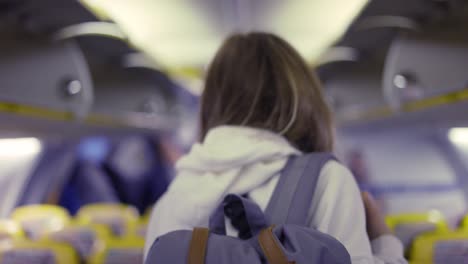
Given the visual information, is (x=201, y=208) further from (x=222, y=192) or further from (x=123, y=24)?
(x=123, y=24)

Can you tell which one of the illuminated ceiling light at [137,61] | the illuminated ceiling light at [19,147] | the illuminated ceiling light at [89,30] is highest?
the illuminated ceiling light at [89,30]

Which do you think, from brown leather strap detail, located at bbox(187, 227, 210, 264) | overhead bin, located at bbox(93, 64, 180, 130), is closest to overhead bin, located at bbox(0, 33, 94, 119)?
overhead bin, located at bbox(93, 64, 180, 130)

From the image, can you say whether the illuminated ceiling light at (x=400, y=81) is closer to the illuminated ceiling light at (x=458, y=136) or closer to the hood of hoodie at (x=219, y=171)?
the illuminated ceiling light at (x=458, y=136)

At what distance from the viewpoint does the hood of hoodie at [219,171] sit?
4.94 ft

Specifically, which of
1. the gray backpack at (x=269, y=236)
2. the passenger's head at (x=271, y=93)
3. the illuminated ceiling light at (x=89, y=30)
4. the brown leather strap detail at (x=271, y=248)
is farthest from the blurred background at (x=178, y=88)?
the brown leather strap detail at (x=271, y=248)

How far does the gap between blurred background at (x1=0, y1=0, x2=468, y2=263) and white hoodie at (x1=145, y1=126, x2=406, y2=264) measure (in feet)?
1.39

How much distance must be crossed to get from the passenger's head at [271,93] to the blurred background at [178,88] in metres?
0.39


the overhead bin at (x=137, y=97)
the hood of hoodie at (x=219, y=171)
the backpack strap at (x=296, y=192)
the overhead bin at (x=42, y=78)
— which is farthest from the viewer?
the overhead bin at (x=137, y=97)

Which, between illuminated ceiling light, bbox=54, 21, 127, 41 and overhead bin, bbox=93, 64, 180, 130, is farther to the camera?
overhead bin, bbox=93, 64, 180, 130

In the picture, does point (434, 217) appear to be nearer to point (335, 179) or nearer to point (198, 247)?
point (335, 179)

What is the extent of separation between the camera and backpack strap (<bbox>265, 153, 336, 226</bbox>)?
53.4 inches

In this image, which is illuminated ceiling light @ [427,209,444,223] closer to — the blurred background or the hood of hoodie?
the blurred background

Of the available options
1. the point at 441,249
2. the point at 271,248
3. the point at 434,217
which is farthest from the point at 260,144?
the point at 434,217

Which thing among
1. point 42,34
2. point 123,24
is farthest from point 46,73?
point 123,24
